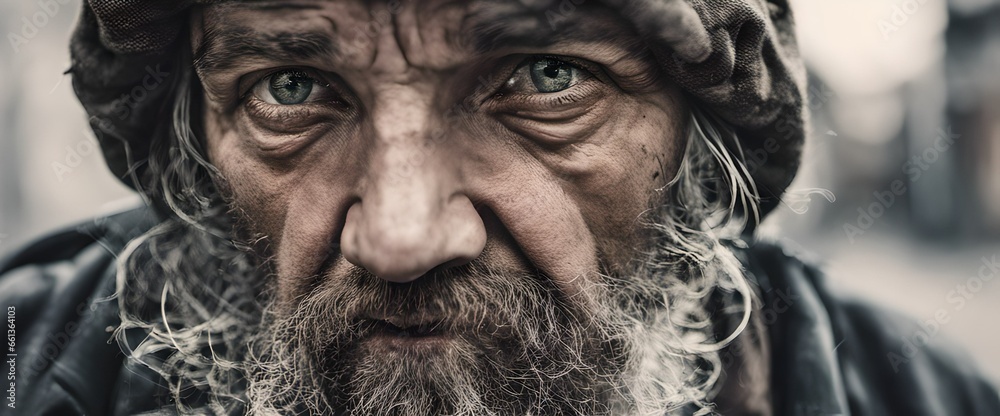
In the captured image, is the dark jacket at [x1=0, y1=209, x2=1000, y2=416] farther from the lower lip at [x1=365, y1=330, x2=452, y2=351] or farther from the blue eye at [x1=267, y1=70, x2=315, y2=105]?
the lower lip at [x1=365, y1=330, x2=452, y2=351]

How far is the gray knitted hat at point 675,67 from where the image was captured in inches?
56.6

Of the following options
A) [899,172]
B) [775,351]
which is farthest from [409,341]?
[899,172]

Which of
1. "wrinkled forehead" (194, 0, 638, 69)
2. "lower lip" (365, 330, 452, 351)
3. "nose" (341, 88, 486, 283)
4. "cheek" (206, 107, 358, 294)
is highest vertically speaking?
"wrinkled forehead" (194, 0, 638, 69)

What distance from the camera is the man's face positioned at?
54.1 inches

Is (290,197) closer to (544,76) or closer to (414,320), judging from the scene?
(414,320)

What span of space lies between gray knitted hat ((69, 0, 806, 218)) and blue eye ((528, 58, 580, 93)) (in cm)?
17

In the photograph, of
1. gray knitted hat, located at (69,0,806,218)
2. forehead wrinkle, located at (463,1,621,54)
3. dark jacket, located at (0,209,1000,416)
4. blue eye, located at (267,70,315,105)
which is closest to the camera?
forehead wrinkle, located at (463,1,621,54)

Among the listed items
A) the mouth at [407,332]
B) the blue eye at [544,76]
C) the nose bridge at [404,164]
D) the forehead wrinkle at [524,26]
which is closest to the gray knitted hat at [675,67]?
the forehead wrinkle at [524,26]

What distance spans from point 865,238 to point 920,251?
3.48 m

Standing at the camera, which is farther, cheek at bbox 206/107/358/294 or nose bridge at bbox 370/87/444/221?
cheek at bbox 206/107/358/294

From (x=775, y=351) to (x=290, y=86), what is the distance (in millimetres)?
1663

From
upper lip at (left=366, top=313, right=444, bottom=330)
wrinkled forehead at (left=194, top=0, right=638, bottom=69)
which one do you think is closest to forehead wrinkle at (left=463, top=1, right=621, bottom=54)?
wrinkled forehead at (left=194, top=0, right=638, bottom=69)

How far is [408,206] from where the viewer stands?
1350 millimetres

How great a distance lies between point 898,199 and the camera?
16609 mm
